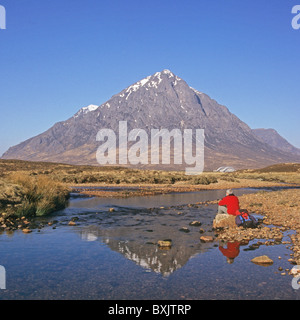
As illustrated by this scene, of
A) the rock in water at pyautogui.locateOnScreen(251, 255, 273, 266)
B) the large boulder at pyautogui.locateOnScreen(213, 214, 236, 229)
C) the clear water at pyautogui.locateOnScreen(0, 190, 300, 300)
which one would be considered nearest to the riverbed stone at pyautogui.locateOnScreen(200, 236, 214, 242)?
the clear water at pyautogui.locateOnScreen(0, 190, 300, 300)

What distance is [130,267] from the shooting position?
11.2m

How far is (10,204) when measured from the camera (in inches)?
827

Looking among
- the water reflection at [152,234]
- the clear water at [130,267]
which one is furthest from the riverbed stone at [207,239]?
the clear water at [130,267]

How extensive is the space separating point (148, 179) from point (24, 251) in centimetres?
4803

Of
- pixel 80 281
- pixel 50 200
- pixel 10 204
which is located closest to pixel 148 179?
pixel 50 200

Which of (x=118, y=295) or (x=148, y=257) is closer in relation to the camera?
(x=118, y=295)

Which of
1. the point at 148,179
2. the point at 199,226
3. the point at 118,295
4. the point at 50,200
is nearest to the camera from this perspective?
the point at 118,295

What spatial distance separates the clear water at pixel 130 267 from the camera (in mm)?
8969

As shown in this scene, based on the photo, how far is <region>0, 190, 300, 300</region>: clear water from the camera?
897 centimetres

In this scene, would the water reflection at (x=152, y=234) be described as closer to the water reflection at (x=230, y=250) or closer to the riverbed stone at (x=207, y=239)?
the riverbed stone at (x=207, y=239)

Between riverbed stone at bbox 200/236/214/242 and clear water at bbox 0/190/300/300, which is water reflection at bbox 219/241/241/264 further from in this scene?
riverbed stone at bbox 200/236/214/242
